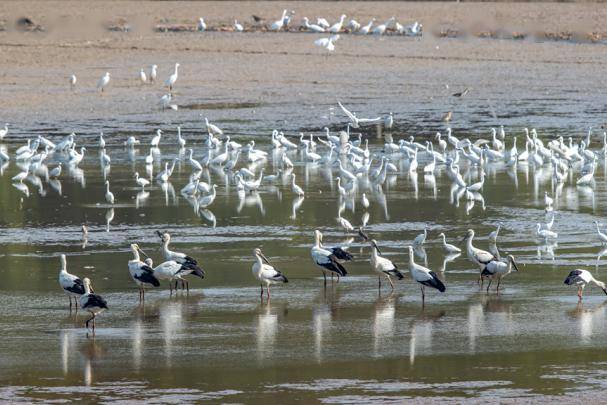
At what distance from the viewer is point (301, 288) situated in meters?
14.6

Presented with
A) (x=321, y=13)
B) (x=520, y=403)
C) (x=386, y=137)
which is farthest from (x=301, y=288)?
(x=321, y=13)

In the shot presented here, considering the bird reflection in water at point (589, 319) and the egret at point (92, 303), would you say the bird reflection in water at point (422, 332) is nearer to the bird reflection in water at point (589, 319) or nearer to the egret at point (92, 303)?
the bird reflection in water at point (589, 319)

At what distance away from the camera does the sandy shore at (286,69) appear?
100 ft

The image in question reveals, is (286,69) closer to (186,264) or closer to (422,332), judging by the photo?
(186,264)

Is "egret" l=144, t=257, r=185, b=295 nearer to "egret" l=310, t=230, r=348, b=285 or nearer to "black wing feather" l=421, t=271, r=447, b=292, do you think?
"egret" l=310, t=230, r=348, b=285

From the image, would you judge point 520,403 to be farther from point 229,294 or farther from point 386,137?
point 386,137

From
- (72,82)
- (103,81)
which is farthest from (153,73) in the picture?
(72,82)

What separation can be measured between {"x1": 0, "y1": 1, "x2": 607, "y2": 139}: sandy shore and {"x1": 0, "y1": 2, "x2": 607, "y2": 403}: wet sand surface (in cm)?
14

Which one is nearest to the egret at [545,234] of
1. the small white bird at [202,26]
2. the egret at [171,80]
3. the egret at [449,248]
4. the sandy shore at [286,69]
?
the egret at [449,248]

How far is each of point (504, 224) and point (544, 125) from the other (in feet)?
36.1

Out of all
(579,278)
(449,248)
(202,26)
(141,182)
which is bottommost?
(579,278)

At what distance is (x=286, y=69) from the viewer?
37.0 metres

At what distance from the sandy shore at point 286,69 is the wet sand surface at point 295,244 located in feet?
0.46

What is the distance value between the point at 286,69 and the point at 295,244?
809 inches
